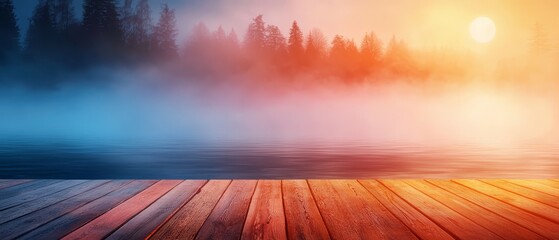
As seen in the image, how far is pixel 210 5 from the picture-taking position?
3853cm

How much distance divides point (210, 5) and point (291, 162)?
28884 millimetres

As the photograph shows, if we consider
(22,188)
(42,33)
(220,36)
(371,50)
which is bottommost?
(22,188)

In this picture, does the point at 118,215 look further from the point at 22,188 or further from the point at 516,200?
the point at 516,200

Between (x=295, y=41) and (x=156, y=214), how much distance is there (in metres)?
49.1

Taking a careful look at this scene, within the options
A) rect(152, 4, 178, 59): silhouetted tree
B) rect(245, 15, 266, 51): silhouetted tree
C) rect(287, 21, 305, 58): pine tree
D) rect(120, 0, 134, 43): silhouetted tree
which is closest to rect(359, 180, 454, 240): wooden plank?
rect(245, 15, 266, 51): silhouetted tree

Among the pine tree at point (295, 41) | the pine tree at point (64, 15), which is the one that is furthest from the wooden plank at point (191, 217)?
the pine tree at point (64, 15)

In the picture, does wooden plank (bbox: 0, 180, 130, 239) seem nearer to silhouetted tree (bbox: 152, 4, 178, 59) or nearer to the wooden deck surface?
the wooden deck surface

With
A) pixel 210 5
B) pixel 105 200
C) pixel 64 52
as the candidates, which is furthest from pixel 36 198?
pixel 64 52

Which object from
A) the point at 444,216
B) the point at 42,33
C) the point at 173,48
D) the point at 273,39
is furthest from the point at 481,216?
the point at 42,33

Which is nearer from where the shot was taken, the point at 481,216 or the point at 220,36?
the point at 481,216

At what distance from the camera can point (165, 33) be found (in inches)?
1879

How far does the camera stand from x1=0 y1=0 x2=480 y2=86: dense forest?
159 feet

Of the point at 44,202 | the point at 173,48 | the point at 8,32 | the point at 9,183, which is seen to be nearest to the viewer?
the point at 44,202

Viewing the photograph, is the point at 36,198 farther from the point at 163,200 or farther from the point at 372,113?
the point at 372,113
